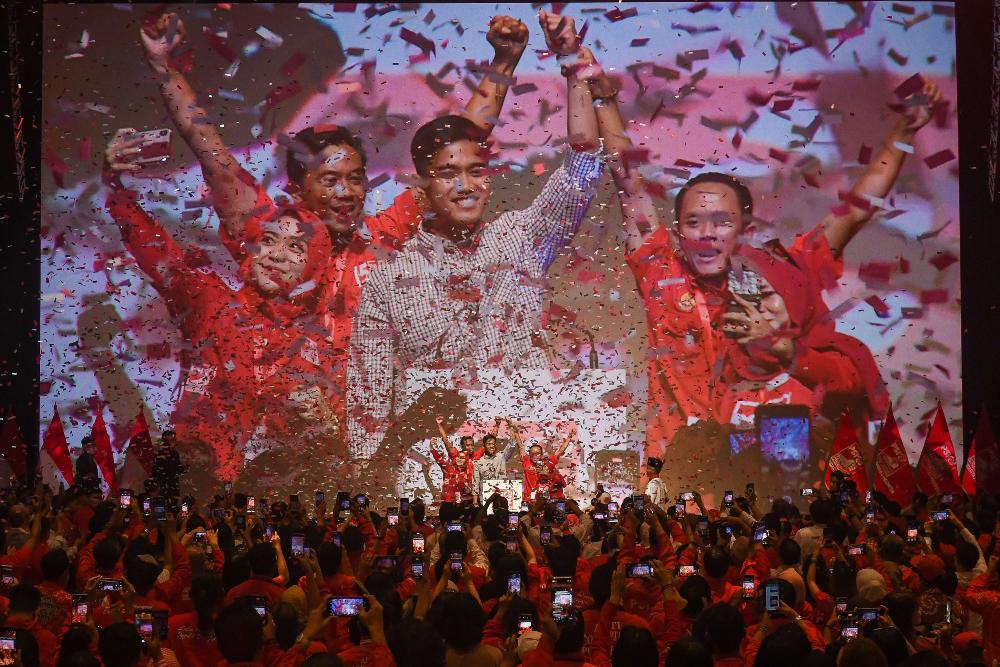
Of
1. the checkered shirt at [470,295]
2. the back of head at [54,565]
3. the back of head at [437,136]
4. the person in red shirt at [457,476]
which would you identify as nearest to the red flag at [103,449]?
the checkered shirt at [470,295]

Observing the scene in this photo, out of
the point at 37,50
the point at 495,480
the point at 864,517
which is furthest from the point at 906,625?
the point at 37,50

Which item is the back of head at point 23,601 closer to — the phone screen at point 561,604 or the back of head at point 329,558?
the back of head at point 329,558

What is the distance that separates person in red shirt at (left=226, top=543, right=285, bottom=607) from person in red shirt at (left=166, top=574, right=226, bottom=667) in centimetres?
41

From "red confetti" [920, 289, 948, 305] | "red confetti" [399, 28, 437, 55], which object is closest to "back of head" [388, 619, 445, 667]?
"red confetti" [399, 28, 437, 55]

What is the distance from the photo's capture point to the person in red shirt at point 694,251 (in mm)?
14781

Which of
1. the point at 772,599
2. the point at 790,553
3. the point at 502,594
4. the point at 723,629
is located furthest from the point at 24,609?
the point at 790,553

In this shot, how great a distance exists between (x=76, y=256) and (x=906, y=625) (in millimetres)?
11848

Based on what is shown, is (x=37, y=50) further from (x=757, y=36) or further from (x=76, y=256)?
(x=757, y=36)

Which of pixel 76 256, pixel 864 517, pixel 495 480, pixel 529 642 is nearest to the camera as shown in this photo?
pixel 529 642

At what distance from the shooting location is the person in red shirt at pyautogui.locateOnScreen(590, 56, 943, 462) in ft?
48.5

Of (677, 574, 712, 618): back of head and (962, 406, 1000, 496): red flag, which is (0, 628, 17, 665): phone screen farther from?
(962, 406, 1000, 496): red flag

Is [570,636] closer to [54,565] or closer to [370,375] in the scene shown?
[54,565]

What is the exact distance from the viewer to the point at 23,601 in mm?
4629

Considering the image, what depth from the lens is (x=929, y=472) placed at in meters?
13.1
